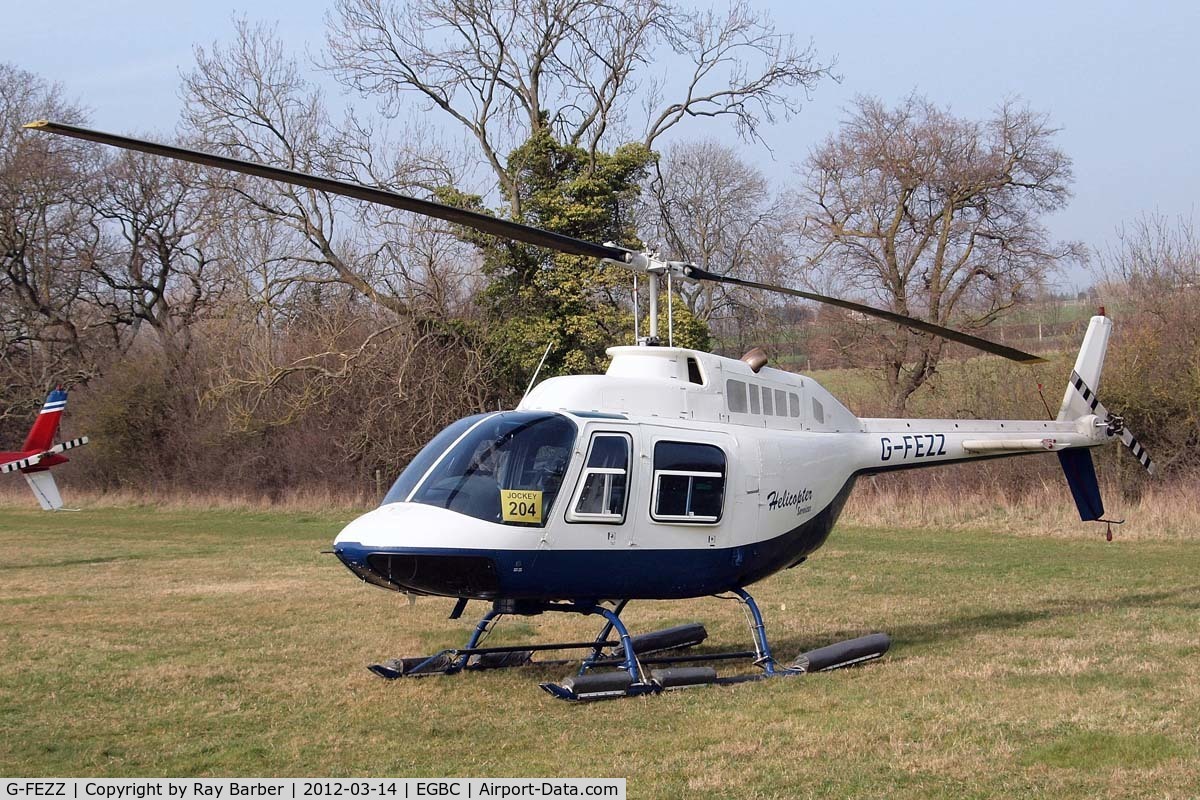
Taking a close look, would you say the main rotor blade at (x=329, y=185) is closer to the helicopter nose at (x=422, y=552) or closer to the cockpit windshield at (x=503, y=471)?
the cockpit windshield at (x=503, y=471)

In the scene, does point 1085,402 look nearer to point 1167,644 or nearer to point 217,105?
point 1167,644

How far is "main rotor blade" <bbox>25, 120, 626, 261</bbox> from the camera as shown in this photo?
227 inches

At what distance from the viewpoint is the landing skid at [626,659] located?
27.4 ft

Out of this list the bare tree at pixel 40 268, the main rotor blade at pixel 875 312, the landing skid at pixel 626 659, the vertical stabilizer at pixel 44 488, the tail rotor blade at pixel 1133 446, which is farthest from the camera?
the bare tree at pixel 40 268

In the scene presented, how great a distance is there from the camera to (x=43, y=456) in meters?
23.9

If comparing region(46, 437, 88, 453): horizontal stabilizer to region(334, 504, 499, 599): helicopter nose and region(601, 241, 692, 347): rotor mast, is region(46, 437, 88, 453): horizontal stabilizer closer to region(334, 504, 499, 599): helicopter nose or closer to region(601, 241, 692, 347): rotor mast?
region(334, 504, 499, 599): helicopter nose

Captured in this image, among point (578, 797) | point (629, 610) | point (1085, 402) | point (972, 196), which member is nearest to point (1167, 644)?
point (1085, 402)

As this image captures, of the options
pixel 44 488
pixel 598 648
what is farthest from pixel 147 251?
pixel 598 648

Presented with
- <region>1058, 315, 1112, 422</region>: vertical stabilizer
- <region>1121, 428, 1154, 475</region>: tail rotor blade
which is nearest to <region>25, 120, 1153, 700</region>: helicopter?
<region>1058, 315, 1112, 422</region>: vertical stabilizer

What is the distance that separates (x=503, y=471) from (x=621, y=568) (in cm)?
121

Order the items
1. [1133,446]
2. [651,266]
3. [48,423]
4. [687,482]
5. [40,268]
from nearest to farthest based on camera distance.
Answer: [687,482]
[651,266]
[1133,446]
[48,423]
[40,268]

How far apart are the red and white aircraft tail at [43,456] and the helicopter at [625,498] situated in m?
17.5

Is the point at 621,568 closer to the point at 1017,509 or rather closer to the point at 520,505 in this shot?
the point at 520,505

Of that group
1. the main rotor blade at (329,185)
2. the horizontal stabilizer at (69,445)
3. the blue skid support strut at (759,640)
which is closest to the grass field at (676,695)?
the blue skid support strut at (759,640)
